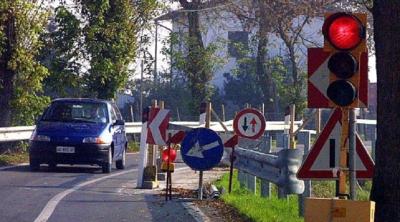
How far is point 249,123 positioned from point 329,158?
817 cm

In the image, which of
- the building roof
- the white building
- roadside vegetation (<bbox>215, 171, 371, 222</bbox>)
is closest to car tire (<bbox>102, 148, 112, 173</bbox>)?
roadside vegetation (<bbox>215, 171, 371, 222</bbox>)

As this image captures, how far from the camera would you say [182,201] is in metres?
16.4

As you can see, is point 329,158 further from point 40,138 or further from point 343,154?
point 40,138

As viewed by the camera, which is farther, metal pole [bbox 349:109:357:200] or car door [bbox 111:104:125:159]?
car door [bbox 111:104:125:159]

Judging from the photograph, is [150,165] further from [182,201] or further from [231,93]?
[231,93]

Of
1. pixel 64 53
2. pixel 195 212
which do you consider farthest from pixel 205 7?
pixel 195 212

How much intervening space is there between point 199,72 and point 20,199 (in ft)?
91.8

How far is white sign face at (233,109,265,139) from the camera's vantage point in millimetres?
19359

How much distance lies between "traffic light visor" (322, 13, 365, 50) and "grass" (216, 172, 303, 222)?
116 inches

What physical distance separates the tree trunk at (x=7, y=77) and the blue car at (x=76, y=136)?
4.79 m

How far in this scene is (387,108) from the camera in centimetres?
1084

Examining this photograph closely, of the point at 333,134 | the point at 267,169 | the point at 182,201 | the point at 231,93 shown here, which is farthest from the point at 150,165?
the point at 231,93

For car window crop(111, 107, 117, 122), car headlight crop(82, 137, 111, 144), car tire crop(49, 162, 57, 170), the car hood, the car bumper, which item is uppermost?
car window crop(111, 107, 117, 122)

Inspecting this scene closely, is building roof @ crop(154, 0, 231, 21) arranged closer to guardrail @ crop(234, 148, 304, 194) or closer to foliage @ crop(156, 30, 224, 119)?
foliage @ crop(156, 30, 224, 119)
